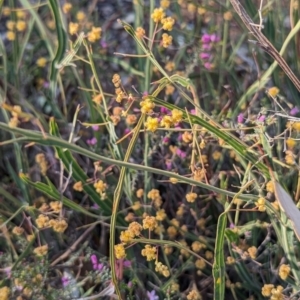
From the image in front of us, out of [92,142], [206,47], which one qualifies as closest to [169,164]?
[92,142]

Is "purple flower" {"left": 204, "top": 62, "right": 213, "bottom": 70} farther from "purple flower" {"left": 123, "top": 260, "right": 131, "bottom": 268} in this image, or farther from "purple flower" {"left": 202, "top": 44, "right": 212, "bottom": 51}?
"purple flower" {"left": 123, "top": 260, "right": 131, "bottom": 268}

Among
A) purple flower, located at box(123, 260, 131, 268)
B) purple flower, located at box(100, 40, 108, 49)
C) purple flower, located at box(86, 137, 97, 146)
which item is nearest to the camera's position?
purple flower, located at box(123, 260, 131, 268)

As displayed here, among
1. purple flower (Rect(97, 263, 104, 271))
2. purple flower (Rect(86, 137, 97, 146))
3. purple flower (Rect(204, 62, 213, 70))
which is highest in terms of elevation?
Answer: purple flower (Rect(204, 62, 213, 70))

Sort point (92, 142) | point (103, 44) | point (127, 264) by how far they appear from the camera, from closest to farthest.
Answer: point (127, 264)
point (92, 142)
point (103, 44)

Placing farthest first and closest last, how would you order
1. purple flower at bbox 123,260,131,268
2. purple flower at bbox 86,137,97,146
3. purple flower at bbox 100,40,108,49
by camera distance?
purple flower at bbox 100,40,108,49 < purple flower at bbox 86,137,97,146 < purple flower at bbox 123,260,131,268

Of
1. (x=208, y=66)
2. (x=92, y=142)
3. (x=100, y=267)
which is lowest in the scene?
(x=100, y=267)

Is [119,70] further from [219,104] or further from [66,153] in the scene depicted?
[66,153]

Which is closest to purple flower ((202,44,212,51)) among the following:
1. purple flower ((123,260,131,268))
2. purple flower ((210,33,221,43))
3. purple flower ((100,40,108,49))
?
purple flower ((210,33,221,43))

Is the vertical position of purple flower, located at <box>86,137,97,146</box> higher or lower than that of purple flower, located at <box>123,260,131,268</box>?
higher

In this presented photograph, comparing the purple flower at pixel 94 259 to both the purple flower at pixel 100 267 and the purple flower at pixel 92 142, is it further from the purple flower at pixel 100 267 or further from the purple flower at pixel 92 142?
the purple flower at pixel 92 142

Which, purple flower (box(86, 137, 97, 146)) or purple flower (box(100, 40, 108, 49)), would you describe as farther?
purple flower (box(100, 40, 108, 49))

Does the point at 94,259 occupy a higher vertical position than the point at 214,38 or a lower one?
lower

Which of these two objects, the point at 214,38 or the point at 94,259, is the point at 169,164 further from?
the point at 214,38

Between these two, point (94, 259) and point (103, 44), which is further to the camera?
point (103, 44)
